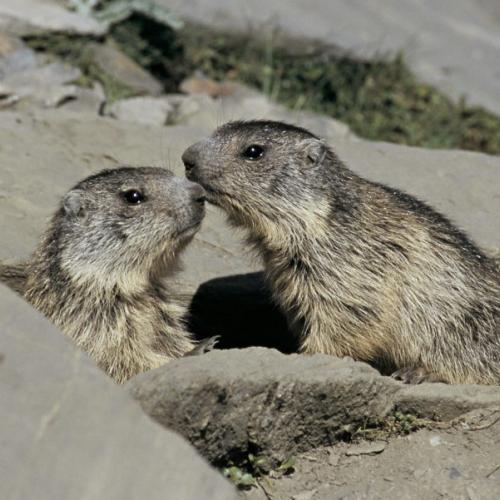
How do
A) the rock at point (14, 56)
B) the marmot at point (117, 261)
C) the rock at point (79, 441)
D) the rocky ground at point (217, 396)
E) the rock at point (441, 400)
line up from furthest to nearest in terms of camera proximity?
the rock at point (14, 56), the marmot at point (117, 261), the rock at point (441, 400), the rocky ground at point (217, 396), the rock at point (79, 441)

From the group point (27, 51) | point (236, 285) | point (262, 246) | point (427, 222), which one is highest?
point (427, 222)

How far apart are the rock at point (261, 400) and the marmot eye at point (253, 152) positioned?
1776 mm

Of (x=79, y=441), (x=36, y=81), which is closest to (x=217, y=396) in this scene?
(x=79, y=441)

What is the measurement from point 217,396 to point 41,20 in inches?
300

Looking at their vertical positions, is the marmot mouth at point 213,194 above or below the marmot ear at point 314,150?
below

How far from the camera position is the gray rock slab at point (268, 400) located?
5.29 metres

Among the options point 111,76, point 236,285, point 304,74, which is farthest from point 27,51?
point 236,285

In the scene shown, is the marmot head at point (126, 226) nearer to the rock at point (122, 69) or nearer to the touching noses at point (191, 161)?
the touching noses at point (191, 161)

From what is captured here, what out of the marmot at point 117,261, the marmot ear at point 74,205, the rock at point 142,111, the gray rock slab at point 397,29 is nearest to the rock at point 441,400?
the marmot at point 117,261

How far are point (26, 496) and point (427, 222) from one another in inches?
155

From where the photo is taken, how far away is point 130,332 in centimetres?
680

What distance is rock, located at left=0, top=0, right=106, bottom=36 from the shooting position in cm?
1174

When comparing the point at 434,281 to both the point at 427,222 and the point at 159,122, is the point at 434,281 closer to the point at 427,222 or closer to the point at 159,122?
the point at 427,222

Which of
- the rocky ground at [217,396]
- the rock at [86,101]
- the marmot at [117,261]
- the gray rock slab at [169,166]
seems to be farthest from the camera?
the rock at [86,101]
